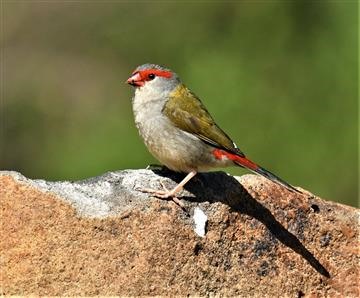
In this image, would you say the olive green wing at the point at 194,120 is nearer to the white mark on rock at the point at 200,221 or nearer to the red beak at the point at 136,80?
the red beak at the point at 136,80

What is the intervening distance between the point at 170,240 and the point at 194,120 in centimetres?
122

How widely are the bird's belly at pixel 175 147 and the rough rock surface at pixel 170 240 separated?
10 centimetres

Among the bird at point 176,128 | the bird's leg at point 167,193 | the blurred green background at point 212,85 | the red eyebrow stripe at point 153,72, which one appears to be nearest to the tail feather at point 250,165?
the bird at point 176,128

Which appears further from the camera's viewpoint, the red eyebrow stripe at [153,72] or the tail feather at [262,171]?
the red eyebrow stripe at [153,72]

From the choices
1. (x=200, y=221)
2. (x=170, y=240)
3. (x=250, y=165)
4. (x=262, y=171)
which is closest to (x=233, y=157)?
(x=250, y=165)

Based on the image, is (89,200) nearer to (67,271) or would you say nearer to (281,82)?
(67,271)

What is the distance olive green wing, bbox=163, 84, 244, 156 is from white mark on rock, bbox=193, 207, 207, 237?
0.72 metres

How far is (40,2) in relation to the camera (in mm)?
15328

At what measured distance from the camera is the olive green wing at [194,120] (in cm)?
636

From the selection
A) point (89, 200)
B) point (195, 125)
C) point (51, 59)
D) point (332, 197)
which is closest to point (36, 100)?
point (51, 59)

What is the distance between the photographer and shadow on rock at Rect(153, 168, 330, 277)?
5930mm

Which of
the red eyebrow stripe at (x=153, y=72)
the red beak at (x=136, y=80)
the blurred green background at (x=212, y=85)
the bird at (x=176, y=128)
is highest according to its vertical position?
the red eyebrow stripe at (x=153, y=72)

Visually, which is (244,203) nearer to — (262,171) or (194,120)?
(262,171)

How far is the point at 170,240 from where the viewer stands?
545 cm
